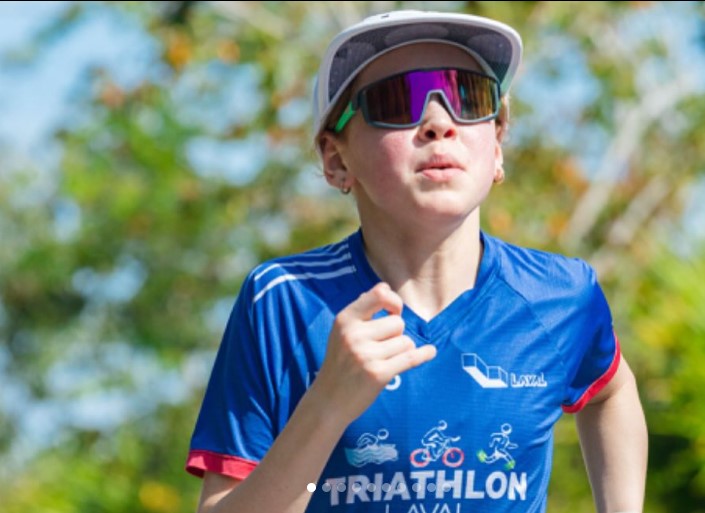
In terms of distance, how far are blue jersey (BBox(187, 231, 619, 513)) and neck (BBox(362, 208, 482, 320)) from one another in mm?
29

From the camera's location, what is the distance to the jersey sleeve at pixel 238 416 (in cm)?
250

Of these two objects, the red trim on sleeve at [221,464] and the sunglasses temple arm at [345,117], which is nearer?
the red trim on sleeve at [221,464]

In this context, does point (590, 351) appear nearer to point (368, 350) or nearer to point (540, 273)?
point (540, 273)

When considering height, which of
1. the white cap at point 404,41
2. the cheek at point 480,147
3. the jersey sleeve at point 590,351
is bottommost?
the jersey sleeve at point 590,351

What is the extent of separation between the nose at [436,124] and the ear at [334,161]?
0.25 metres

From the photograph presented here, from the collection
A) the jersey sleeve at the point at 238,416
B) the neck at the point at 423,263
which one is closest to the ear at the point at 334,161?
the neck at the point at 423,263

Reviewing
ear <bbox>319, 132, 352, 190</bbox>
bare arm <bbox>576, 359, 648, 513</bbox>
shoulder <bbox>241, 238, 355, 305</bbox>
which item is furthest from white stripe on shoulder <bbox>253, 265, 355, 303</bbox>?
bare arm <bbox>576, 359, 648, 513</bbox>

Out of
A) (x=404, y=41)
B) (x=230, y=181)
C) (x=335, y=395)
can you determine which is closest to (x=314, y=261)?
(x=404, y=41)

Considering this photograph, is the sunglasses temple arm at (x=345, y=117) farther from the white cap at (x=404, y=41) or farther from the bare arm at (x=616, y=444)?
the bare arm at (x=616, y=444)

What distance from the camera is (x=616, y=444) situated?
2930 mm

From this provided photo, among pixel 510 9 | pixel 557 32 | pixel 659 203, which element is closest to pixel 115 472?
pixel 510 9

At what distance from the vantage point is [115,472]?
9828 millimetres

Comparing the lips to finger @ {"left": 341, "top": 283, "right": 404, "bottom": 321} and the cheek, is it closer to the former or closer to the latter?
the cheek

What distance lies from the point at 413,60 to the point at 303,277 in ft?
1.54
